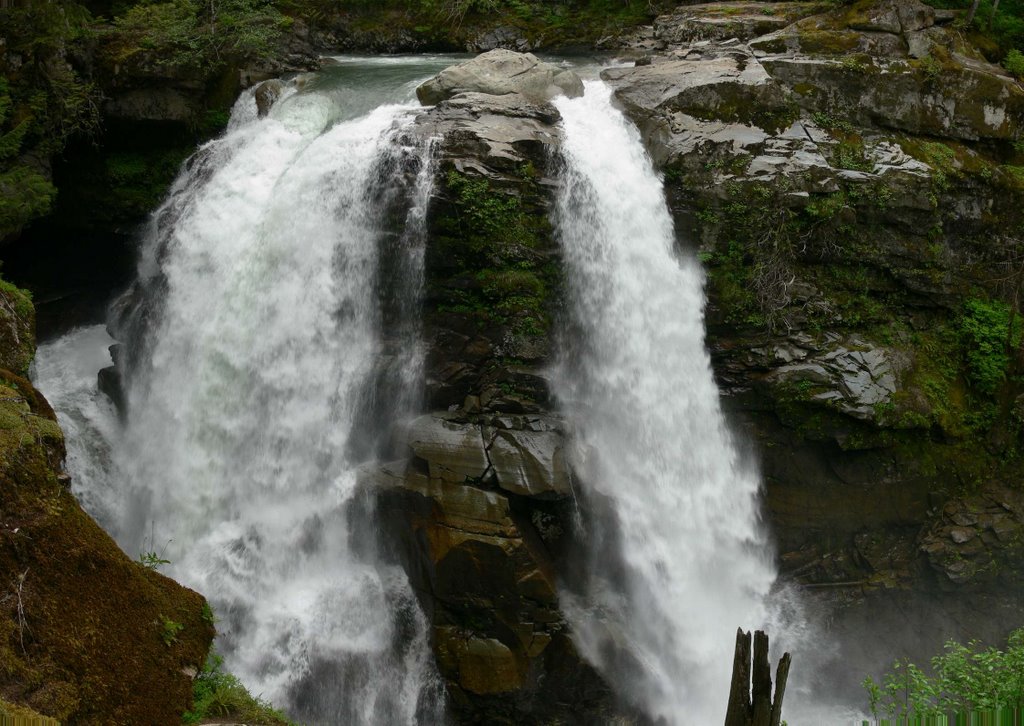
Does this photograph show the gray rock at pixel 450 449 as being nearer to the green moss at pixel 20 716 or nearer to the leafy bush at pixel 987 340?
the green moss at pixel 20 716

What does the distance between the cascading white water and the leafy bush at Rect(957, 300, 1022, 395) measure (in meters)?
4.28

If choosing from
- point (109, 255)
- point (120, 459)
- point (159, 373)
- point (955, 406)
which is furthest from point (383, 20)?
point (955, 406)

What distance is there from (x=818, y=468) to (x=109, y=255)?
14.8 m

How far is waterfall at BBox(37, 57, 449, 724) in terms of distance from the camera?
31.3 ft

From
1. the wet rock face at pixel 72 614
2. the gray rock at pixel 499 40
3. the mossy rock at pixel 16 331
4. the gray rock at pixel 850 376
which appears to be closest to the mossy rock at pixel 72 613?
the wet rock face at pixel 72 614

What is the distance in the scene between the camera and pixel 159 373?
1138 cm

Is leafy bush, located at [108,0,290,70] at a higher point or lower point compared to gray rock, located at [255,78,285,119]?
higher

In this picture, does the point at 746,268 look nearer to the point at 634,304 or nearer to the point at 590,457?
the point at 634,304

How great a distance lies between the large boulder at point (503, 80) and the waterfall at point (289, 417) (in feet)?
3.65

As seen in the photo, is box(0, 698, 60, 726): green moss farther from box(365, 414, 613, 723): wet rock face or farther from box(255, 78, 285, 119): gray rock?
box(255, 78, 285, 119): gray rock

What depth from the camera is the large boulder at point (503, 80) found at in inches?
487

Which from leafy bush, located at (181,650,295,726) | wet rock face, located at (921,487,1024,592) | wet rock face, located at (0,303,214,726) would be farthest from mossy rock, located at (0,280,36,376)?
wet rock face, located at (921,487,1024,592)

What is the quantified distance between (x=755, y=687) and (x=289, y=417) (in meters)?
7.28

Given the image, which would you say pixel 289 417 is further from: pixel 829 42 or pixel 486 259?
pixel 829 42
